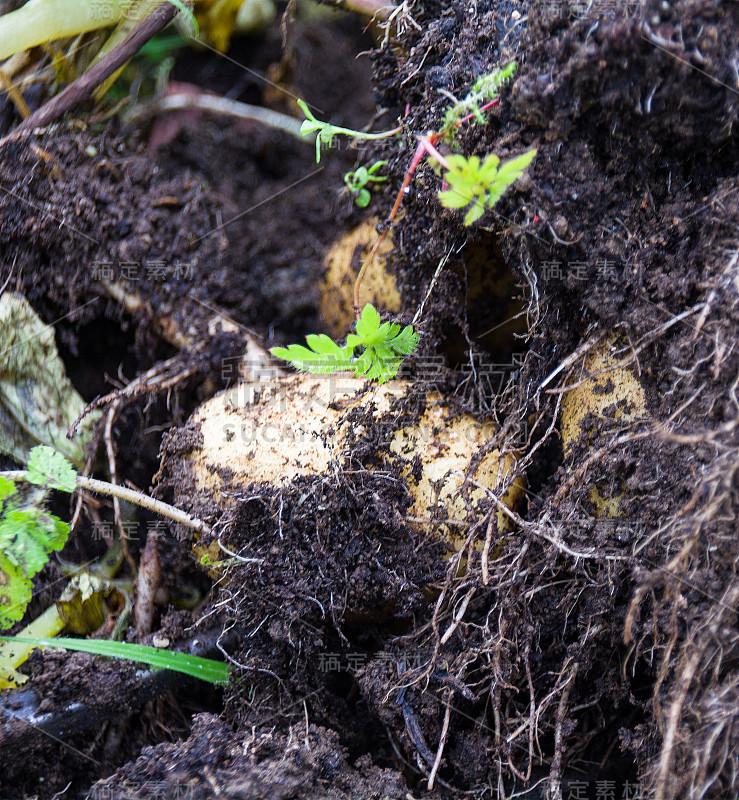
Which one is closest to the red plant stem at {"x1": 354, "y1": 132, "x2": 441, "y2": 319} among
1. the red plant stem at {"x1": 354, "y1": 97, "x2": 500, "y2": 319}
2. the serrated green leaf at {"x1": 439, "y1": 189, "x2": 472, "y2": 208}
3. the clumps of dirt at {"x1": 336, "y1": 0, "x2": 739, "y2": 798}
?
the red plant stem at {"x1": 354, "y1": 97, "x2": 500, "y2": 319}

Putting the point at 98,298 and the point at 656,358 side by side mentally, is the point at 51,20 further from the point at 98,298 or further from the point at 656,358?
the point at 656,358

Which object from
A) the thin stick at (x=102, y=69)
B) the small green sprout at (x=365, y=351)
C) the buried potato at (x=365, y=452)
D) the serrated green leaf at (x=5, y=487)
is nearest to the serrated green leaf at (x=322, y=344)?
the small green sprout at (x=365, y=351)

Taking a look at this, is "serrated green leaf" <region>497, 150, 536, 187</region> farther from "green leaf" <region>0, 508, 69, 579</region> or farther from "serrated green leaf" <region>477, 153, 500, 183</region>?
"green leaf" <region>0, 508, 69, 579</region>

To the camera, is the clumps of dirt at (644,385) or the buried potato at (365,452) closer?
the clumps of dirt at (644,385)

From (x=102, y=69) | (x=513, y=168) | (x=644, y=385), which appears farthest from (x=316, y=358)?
(x=102, y=69)

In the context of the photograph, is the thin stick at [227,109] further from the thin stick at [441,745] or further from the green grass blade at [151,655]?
the thin stick at [441,745]
